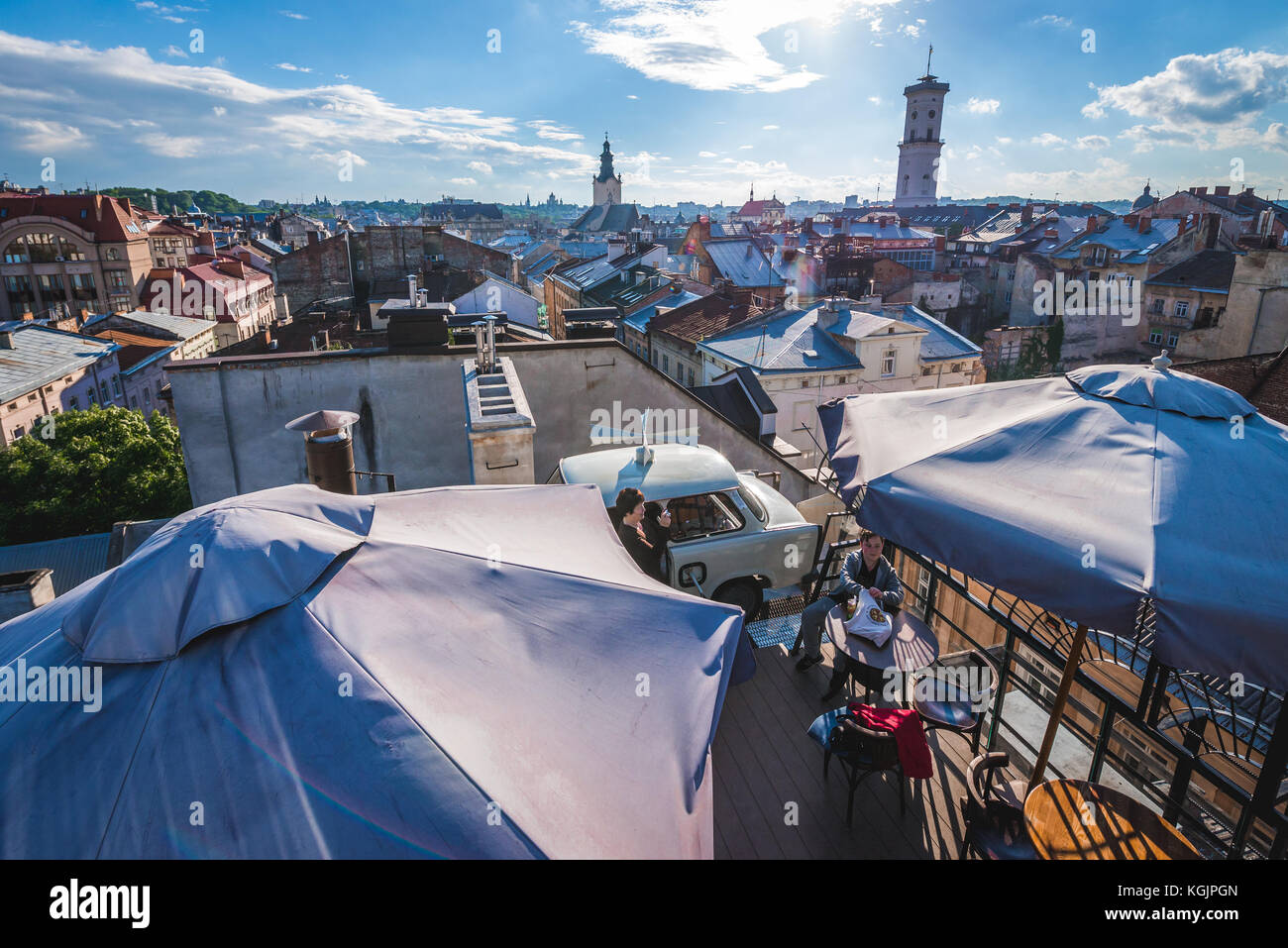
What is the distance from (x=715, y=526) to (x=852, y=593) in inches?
77.6

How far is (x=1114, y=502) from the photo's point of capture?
3754mm

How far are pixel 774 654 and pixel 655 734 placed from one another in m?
3.76

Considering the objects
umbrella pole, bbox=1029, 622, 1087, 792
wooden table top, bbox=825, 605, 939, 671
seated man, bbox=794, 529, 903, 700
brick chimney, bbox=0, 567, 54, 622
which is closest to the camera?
umbrella pole, bbox=1029, 622, 1087, 792

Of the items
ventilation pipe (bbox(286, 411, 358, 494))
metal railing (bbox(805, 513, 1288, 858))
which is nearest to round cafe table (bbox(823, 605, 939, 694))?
metal railing (bbox(805, 513, 1288, 858))

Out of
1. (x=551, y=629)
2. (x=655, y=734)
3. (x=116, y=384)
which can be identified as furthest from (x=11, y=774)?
(x=116, y=384)

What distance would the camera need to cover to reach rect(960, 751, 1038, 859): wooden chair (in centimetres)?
397

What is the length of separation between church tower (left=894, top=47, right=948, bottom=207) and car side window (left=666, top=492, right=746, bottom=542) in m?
155

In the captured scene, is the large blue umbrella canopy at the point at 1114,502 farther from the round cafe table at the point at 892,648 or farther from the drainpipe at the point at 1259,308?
the drainpipe at the point at 1259,308

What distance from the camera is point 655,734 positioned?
9.66 ft

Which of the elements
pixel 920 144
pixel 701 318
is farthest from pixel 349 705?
pixel 920 144

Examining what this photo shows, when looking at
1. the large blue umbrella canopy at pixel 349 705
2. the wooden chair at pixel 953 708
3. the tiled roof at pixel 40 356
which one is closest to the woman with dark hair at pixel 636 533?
the wooden chair at pixel 953 708

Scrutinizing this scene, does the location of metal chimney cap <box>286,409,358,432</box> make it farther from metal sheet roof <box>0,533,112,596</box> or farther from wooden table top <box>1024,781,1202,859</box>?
metal sheet roof <box>0,533,112,596</box>

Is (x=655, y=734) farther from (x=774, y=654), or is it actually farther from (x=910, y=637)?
(x=774, y=654)

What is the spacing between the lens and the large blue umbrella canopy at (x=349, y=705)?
2.26m
